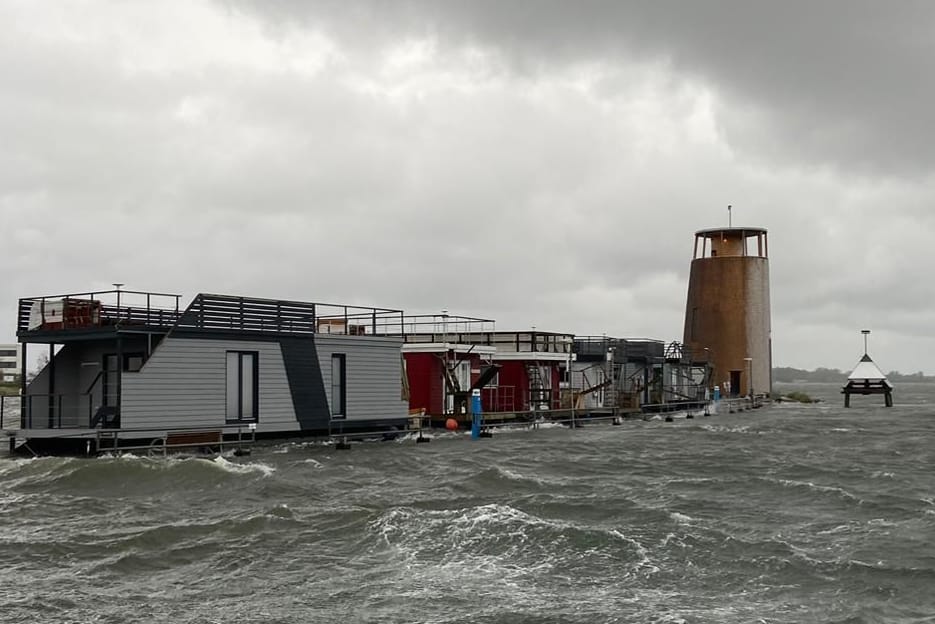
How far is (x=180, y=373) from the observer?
29828mm

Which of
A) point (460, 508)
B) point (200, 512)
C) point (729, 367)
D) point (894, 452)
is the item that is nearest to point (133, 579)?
point (200, 512)

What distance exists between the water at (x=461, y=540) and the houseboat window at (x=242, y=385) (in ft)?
7.36

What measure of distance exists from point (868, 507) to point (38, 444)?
23673mm

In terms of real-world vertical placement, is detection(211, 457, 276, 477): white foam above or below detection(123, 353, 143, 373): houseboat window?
below

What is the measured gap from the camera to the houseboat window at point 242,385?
3170 cm

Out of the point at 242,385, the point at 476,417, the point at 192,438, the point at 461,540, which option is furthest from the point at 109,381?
the point at 461,540

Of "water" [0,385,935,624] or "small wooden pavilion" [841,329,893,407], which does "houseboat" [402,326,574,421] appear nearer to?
"water" [0,385,935,624]

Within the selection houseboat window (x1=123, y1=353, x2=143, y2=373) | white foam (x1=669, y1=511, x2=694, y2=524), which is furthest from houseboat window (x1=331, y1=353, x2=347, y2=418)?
Result: white foam (x1=669, y1=511, x2=694, y2=524)

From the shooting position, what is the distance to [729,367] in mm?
82250

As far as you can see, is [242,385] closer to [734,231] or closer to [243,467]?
[243,467]

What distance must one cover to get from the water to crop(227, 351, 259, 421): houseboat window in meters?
2.24

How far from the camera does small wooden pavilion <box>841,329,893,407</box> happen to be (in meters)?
78.1

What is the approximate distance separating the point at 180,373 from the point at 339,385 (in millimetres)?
7287

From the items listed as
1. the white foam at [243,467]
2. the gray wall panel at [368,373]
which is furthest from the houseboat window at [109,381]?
the gray wall panel at [368,373]
